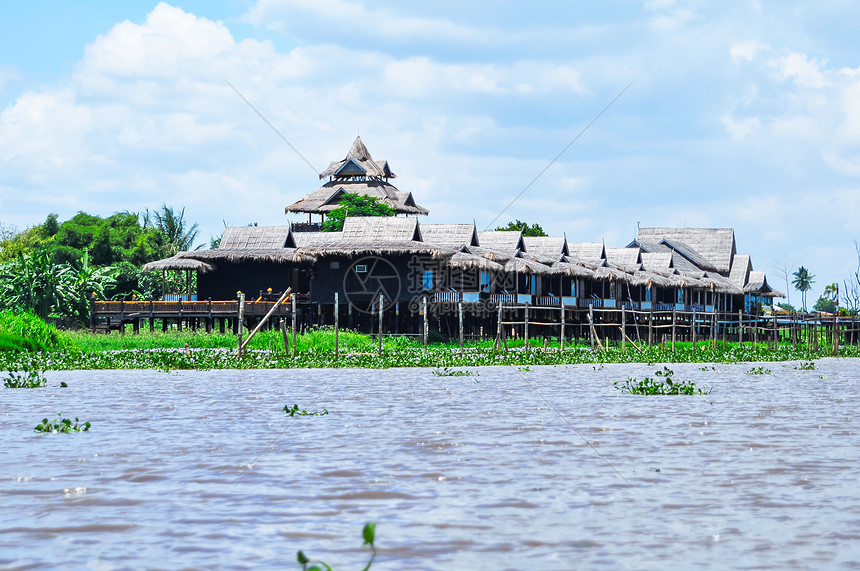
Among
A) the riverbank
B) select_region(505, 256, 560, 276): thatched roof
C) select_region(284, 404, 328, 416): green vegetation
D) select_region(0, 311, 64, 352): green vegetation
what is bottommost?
select_region(284, 404, 328, 416): green vegetation

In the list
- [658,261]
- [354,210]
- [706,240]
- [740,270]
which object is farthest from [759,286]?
[354,210]

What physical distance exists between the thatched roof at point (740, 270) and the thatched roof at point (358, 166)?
2593cm

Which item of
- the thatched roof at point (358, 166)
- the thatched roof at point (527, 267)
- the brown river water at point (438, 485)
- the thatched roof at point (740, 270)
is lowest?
the brown river water at point (438, 485)

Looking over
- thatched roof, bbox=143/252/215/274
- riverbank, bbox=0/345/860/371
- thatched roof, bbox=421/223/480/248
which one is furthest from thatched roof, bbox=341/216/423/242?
riverbank, bbox=0/345/860/371

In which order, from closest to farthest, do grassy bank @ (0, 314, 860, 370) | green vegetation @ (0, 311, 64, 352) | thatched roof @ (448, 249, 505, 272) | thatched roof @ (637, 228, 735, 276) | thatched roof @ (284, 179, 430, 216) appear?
grassy bank @ (0, 314, 860, 370) → green vegetation @ (0, 311, 64, 352) → thatched roof @ (448, 249, 505, 272) → thatched roof @ (637, 228, 735, 276) → thatched roof @ (284, 179, 430, 216)

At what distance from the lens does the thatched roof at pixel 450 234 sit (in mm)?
43438

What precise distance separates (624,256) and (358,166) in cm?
2439

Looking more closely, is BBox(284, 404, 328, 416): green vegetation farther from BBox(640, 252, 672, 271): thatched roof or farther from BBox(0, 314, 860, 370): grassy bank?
BBox(640, 252, 672, 271): thatched roof

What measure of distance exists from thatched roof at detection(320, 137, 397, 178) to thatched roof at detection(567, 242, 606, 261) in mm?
23593

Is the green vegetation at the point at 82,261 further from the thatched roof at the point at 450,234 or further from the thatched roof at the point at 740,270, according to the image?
the thatched roof at the point at 740,270

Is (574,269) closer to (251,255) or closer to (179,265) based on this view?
(251,255)

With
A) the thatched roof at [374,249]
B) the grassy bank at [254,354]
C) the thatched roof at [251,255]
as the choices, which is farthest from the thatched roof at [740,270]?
the thatched roof at [251,255]

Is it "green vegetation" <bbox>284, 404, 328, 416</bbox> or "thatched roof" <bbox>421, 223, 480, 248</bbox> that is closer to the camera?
"green vegetation" <bbox>284, 404, 328, 416</bbox>

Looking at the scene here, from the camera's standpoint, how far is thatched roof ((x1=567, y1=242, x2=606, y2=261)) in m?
52.7
